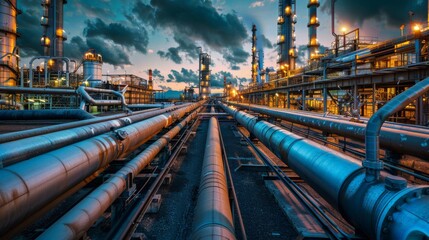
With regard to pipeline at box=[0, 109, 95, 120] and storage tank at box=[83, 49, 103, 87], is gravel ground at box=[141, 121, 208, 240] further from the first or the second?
storage tank at box=[83, 49, 103, 87]

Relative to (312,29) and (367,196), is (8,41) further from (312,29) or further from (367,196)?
(312,29)

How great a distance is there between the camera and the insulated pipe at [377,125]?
323 centimetres

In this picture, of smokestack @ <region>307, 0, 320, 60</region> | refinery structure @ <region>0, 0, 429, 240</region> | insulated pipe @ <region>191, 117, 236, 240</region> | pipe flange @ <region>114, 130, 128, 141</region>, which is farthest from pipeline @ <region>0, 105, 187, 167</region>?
smokestack @ <region>307, 0, 320, 60</region>

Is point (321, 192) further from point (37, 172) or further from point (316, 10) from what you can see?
point (316, 10)

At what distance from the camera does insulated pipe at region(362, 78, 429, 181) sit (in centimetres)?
323

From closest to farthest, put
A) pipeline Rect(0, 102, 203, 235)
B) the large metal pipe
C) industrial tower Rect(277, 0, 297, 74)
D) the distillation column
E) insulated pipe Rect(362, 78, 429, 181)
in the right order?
pipeline Rect(0, 102, 203, 235)
insulated pipe Rect(362, 78, 429, 181)
the large metal pipe
the distillation column
industrial tower Rect(277, 0, 297, 74)

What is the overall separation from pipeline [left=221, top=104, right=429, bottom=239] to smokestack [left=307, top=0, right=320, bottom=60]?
45643 millimetres

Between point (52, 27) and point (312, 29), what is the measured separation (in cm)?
4916

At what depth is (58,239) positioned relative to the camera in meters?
3.09

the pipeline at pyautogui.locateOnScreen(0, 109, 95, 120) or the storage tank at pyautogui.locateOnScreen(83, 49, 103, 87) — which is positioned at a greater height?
the storage tank at pyautogui.locateOnScreen(83, 49, 103, 87)

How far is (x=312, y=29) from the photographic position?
45875 mm

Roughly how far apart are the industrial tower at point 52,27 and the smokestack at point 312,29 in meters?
47.5

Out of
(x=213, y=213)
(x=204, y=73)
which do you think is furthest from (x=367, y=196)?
(x=204, y=73)

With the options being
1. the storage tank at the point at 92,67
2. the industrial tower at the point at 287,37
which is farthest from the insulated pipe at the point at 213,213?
the industrial tower at the point at 287,37
